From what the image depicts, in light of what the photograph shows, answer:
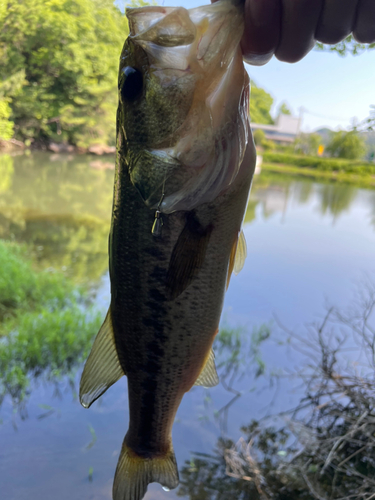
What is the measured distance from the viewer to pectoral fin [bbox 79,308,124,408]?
3.39ft

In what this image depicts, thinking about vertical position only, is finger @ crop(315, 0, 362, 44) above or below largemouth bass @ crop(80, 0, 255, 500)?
above

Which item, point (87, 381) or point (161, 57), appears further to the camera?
point (87, 381)

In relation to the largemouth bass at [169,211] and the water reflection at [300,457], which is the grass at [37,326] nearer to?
the water reflection at [300,457]

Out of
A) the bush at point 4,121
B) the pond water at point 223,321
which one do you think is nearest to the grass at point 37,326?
the pond water at point 223,321

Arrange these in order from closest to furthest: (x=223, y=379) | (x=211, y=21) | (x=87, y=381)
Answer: (x=211, y=21), (x=87, y=381), (x=223, y=379)

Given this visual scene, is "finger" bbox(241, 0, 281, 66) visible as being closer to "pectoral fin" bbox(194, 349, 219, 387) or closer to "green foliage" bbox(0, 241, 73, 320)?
"pectoral fin" bbox(194, 349, 219, 387)

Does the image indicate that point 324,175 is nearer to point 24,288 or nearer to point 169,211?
point 24,288

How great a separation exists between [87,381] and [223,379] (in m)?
3.64

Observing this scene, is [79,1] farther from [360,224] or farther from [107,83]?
[360,224]

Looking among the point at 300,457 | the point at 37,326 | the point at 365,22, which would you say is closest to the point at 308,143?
the point at 37,326

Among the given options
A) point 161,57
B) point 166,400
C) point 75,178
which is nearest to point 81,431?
point 166,400

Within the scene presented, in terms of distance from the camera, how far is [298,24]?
2.79 ft

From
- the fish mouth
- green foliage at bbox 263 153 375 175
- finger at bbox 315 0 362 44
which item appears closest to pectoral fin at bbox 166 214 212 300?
the fish mouth

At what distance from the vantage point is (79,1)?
44.1 ft
